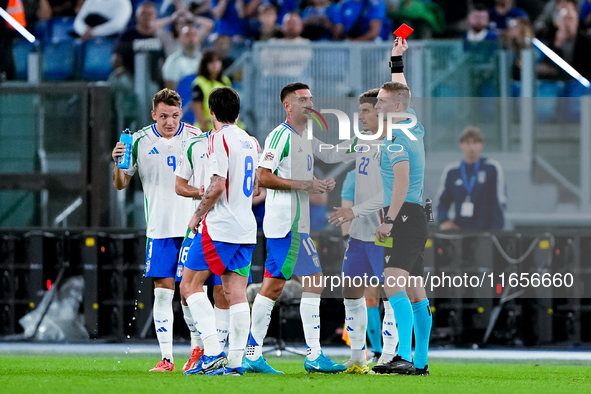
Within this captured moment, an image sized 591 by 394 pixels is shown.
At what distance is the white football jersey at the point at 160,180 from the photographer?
761 centimetres

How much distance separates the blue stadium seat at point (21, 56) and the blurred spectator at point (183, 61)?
2.05 meters

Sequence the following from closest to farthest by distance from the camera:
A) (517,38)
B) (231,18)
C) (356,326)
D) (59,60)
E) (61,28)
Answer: (356,326)
(517,38)
(59,60)
(231,18)
(61,28)

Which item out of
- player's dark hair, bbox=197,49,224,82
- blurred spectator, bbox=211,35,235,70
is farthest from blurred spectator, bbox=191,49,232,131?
blurred spectator, bbox=211,35,235,70

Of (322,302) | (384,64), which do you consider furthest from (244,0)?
(322,302)

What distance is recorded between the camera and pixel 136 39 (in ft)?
45.0

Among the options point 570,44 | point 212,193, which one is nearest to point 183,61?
point 570,44

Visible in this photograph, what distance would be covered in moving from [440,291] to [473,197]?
1268 mm

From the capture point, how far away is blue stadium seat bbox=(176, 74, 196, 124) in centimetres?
1216

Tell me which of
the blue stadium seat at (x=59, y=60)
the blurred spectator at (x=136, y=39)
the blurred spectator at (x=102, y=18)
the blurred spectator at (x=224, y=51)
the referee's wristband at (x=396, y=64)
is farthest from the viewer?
the blurred spectator at (x=102, y=18)

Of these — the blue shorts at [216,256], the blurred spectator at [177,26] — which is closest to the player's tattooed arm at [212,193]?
the blue shorts at [216,256]

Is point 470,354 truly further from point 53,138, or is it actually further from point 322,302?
point 53,138

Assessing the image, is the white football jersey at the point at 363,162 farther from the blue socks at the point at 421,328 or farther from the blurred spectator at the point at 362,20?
the blurred spectator at the point at 362,20

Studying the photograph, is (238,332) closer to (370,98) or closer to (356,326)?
(356,326)

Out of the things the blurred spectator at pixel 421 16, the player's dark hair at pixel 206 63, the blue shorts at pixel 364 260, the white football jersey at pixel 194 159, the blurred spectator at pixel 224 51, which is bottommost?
the blue shorts at pixel 364 260
